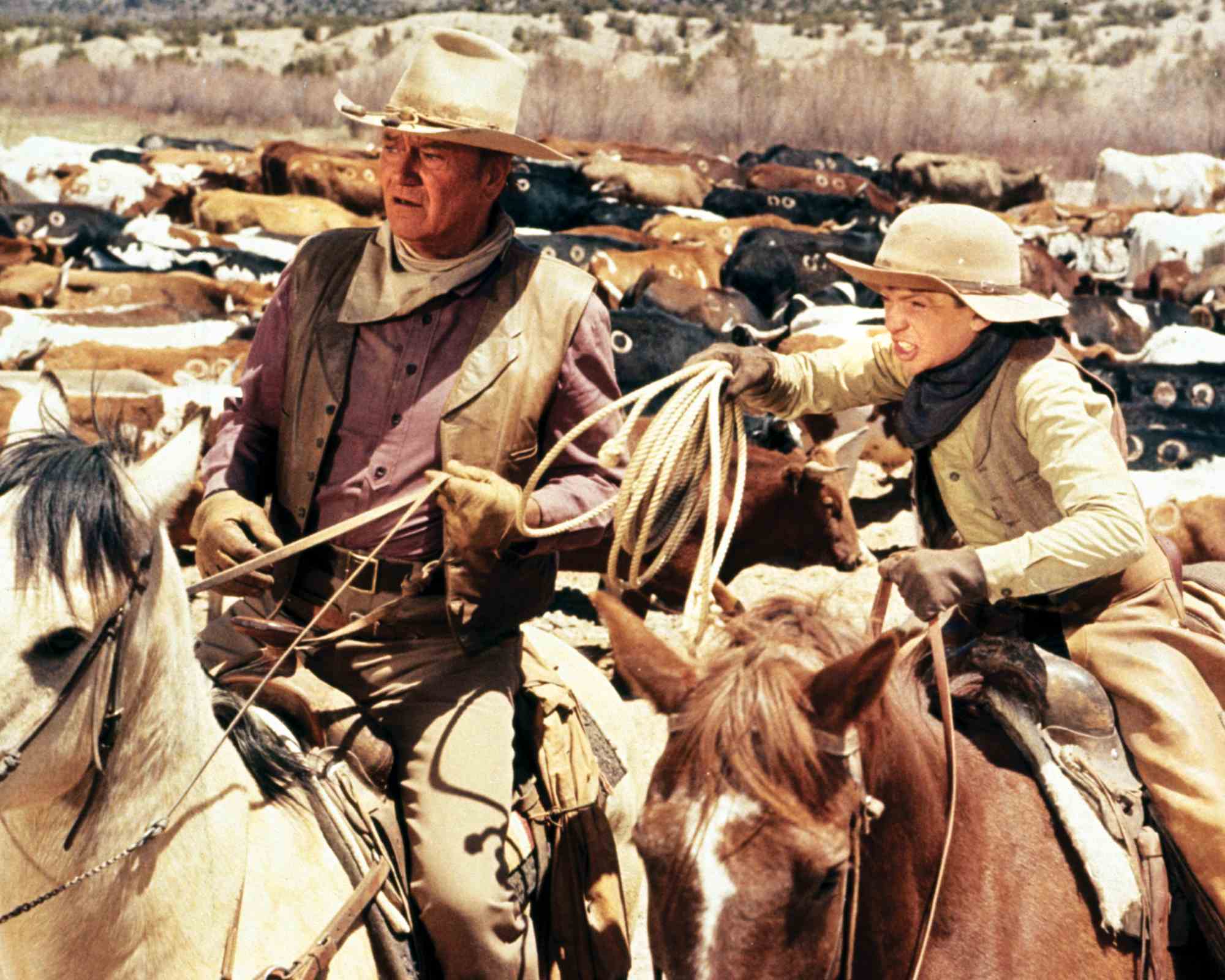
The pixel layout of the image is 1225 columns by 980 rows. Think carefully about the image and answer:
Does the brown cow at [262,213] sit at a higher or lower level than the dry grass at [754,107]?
higher

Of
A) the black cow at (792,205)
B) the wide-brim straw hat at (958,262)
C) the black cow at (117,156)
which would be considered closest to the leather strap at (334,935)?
the wide-brim straw hat at (958,262)

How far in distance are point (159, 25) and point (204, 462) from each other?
64.2 meters

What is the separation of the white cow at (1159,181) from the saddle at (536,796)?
30.7 meters

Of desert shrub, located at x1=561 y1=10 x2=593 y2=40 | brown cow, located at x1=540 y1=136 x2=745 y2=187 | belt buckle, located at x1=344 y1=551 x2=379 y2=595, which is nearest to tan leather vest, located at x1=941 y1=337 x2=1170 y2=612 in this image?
belt buckle, located at x1=344 y1=551 x2=379 y2=595

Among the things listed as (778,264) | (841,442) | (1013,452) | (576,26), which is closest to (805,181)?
(778,264)

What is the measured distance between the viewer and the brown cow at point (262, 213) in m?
23.0

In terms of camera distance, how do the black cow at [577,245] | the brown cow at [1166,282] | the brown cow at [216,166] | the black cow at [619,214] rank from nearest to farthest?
1. the black cow at [577,245]
2. the brown cow at [1166,282]
3. the black cow at [619,214]
4. the brown cow at [216,166]

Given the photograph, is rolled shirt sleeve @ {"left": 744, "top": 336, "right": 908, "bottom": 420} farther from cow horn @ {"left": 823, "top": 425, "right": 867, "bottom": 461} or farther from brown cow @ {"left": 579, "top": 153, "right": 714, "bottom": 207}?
brown cow @ {"left": 579, "top": 153, "right": 714, "bottom": 207}

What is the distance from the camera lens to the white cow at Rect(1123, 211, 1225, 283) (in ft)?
76.1

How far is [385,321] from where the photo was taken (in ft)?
11.3

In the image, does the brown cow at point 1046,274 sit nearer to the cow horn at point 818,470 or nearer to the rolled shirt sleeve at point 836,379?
the cow horn at point 818,470

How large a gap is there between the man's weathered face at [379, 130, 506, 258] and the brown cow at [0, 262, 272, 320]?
36.3 feet

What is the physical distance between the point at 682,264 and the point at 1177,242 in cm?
1051

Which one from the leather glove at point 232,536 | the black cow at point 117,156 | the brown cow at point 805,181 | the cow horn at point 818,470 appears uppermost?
the leather glove at point 232,536
